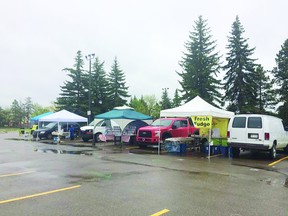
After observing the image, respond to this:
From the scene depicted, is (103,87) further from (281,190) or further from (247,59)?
(281,190)

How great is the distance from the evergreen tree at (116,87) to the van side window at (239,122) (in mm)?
35429

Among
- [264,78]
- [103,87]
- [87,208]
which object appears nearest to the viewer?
[87,208]

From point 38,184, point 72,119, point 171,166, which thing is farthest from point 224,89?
point 38,184

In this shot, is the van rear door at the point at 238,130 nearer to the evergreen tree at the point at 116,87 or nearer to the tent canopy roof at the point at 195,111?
the tent canopy roof at the point at 195,111

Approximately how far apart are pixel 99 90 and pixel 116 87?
10.7 ft

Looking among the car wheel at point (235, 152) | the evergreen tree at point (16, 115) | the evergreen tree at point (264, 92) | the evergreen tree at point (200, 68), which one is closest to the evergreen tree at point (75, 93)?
the evergreen tree at point (200, 68)

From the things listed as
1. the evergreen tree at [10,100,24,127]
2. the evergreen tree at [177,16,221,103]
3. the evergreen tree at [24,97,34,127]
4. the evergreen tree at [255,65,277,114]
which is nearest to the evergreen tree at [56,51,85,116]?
the evergreen tree at [177,16,221,103]

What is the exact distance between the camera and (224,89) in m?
34.5

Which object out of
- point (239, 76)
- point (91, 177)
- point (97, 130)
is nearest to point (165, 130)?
point (97, 130)

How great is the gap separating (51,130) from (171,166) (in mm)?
19555

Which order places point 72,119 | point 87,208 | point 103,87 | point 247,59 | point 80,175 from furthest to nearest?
point 103,87
point 247,59
point 72,119
point 80,175
point 87,208

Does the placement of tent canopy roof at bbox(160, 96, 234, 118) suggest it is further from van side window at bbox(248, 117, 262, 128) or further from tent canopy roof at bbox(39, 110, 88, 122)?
tent canopy roof at bbox(39, 110, 88, 122)

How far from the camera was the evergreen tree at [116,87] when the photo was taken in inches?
1933

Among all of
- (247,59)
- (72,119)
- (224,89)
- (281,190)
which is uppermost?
(247,59)
